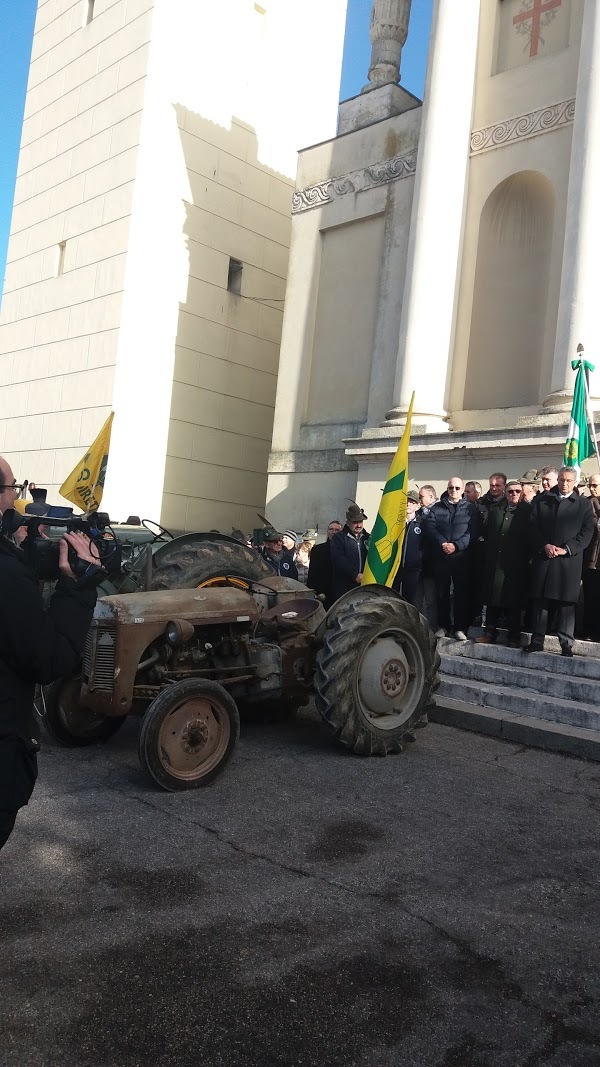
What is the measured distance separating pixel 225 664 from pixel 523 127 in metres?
12.5

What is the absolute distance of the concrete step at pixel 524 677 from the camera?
7281mm

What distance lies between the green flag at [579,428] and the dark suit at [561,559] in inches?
90.2

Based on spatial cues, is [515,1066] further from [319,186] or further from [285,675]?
[319,186]

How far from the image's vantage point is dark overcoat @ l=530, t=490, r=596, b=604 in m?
7.99

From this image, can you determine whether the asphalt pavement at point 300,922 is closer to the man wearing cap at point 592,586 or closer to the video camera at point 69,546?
the video camera at point 69,546

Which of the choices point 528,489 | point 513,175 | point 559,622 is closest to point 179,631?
point 559,622

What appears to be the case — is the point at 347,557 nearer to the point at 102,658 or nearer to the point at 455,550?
the point at 455,550

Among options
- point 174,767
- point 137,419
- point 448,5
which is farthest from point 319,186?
point 174,767

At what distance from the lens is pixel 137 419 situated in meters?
20.0

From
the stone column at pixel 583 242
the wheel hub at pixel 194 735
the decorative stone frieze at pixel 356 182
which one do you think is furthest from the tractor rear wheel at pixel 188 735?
the decorative stone frieze at pixel 356 182

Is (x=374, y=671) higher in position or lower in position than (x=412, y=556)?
lower

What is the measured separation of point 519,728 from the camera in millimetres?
6684

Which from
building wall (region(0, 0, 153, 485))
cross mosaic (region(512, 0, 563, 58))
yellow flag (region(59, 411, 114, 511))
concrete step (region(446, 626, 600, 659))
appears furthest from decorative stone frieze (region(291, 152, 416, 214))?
concrete step (region(446, 626, 600, 659))

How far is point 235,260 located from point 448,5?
809 cm
